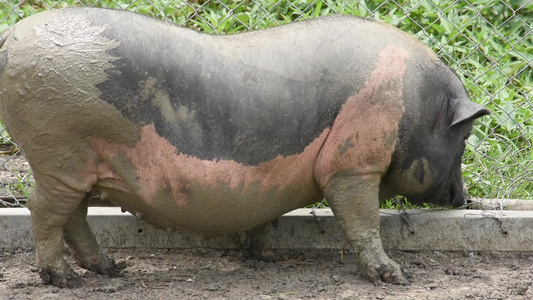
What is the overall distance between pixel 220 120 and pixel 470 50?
2.69 meters

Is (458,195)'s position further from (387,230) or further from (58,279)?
(58,279)

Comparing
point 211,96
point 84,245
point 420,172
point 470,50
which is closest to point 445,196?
point 420,172

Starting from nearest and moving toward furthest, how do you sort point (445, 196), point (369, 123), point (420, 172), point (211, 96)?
point (211, 96), point (369, 123), point (420, 172), point (445, 196)

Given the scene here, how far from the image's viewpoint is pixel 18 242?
5.11m

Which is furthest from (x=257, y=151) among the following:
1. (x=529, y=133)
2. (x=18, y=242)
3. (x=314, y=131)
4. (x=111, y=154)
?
(x=529, y=133)

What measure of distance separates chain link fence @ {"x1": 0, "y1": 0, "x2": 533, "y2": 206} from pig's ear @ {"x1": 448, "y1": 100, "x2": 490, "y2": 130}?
100 cm

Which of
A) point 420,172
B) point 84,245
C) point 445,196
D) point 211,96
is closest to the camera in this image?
point 211,96

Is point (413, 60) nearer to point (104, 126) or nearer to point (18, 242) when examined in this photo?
point (104, 126)

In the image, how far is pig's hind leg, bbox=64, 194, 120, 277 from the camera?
181 inches

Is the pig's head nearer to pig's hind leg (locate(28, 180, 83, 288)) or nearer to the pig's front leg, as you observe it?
the pig's front leg

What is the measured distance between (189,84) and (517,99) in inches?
107

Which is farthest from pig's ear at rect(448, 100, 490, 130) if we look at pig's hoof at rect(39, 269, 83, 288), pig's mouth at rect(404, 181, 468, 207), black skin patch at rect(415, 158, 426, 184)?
pig's hoof at rect(39, 269, 83, 288)

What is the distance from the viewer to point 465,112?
14.5 ft

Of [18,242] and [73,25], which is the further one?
[18,242]
